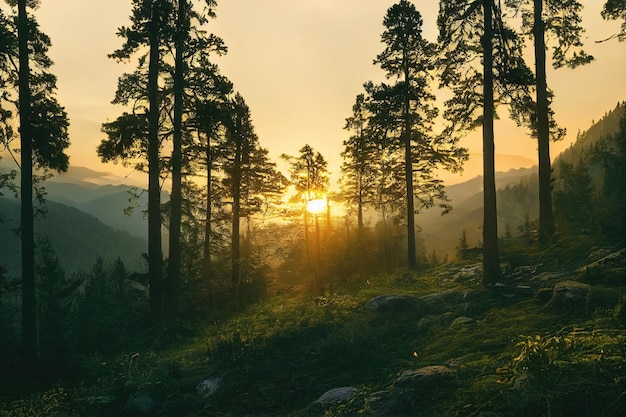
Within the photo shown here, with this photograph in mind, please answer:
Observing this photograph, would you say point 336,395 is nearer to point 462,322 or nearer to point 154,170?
point 462,322

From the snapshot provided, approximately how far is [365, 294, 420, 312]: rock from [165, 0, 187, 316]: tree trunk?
955 cm

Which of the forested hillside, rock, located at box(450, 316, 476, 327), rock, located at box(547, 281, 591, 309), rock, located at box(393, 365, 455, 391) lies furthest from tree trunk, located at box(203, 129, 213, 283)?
rock, located at box(393, 365, 455, 391)

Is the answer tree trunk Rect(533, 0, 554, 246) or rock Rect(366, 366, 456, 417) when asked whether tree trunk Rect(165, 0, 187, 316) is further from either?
tree trunk Rect(533, 0, 554, 246)

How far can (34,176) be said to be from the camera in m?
16.2

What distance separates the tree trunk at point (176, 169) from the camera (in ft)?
59.4

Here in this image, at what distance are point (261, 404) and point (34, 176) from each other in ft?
45.0

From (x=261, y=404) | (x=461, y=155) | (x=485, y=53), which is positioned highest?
(x=485, y=53)

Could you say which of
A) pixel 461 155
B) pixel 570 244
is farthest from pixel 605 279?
pixel 461 155

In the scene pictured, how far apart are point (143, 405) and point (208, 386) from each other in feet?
4.05

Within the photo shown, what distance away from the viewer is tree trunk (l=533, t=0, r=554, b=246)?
1748cm

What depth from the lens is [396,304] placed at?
1194cm

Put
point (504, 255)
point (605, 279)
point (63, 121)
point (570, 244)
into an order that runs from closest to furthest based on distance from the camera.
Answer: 1. point (605, 279)
2. point (570, 244)
3. point (63, 121)
4. point (504, 255)

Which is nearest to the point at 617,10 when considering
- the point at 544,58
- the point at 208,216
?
the point at 544,58

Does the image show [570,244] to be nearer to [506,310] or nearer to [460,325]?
[506,310]
